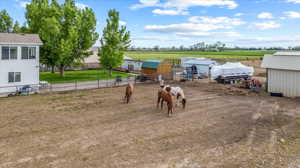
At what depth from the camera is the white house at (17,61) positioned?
17203 millimetres

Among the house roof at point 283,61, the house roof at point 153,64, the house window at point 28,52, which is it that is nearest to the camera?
the house roof at point 283,61

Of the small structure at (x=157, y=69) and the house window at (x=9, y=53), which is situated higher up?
the house window at (x=9, y=53)

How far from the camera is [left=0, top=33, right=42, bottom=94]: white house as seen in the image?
56.4 feet

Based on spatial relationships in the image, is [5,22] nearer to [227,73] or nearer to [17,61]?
[17,61]

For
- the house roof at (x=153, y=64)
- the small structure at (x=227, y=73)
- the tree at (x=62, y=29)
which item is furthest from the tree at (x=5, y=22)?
the small structure at (x=227, y=73)

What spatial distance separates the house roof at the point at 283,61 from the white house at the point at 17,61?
18.1 metres

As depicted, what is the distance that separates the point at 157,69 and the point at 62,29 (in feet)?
37.1

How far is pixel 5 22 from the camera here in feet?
106

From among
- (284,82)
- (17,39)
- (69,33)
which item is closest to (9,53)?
(17,39)

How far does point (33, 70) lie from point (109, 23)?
11551 mm

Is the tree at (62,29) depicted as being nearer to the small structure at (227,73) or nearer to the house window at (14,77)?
the house window at (14,77)

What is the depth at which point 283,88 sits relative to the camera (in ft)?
54.9

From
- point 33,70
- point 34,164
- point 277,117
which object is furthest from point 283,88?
point 33,70

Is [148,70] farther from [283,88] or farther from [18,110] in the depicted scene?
[18,110]
